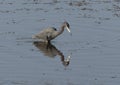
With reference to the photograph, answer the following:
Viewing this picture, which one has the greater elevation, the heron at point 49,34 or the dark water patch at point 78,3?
the heron at point 49,34

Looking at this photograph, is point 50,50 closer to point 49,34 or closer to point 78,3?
point 49,34

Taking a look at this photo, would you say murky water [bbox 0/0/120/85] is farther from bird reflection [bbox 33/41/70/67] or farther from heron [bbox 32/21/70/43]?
heron [bbox 32/21/70/43]

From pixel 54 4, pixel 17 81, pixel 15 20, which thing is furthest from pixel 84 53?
pixel 54 4

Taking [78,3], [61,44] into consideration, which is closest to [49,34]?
[61,44]

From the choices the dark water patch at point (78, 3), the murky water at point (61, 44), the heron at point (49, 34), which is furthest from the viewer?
the dark water patch at point (78, 3)

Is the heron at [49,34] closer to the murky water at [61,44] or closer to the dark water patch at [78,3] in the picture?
the murky water at [61,44]

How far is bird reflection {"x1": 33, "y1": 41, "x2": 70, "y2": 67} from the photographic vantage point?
52.5ft

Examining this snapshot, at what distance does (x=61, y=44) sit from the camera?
18016mm

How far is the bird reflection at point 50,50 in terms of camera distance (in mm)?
16000

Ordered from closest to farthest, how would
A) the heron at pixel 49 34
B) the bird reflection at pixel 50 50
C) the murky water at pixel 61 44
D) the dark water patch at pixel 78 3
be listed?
1. the murky water at pixel 61 44
2. the bird reflection at pixel 50 50
3. the heron at pixel 49 34
4. the dark water patch at pixel 78 3

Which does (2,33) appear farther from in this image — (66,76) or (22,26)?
(66,76)

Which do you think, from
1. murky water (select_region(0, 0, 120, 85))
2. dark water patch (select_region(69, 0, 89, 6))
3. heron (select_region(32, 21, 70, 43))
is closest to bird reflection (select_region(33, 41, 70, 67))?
murky water (select_region(0, 0, 120, 85))

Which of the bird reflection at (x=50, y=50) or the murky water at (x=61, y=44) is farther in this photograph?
the bird reflection at (x=50, y=50)

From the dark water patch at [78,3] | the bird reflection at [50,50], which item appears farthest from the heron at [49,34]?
the dark water patch at [78,3]
